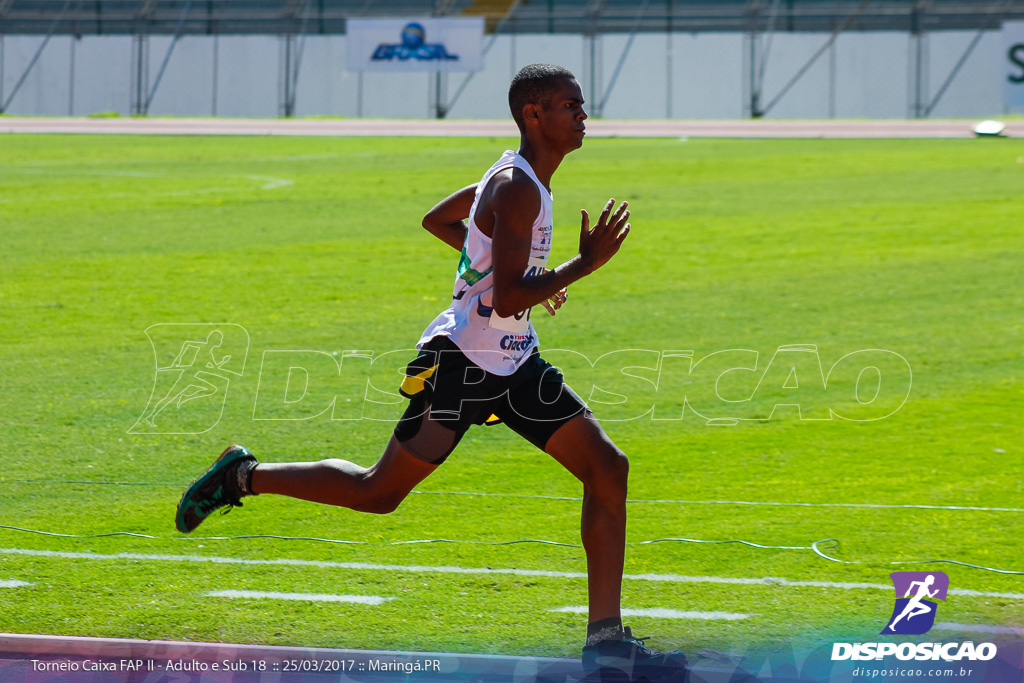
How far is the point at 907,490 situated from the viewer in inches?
271

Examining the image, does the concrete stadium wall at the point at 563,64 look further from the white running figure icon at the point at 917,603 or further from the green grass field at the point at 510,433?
the white running figure icon at the point at 917,603

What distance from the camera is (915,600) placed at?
16.3 ft

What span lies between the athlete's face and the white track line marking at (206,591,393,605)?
205 centimetres

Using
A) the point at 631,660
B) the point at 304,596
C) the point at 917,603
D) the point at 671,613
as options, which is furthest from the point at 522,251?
the point at 917,603

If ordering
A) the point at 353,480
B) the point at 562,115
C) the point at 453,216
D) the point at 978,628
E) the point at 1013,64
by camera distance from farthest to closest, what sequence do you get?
the point at 1013,64 → the point at 453,216 → the point at 978,628 → the point at 353,480 → the point at 562,115

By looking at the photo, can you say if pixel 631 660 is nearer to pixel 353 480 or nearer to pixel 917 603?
pixel 353 480

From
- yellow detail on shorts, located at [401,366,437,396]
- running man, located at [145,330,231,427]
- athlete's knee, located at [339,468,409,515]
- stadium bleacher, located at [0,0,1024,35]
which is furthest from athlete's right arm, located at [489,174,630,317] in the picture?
stadium bleacher, located at [0,0,1024,35]

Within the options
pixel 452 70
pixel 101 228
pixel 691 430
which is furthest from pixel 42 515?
pixel 452 70

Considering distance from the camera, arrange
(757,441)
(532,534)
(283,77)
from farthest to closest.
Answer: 1. (283,77)
2. (757,441)
3. (532,534)

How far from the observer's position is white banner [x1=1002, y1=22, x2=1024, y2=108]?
33.0 m

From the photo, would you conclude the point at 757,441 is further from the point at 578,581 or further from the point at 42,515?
the point at 42,515

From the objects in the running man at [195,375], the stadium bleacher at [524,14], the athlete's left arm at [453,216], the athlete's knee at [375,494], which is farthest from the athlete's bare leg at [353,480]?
the stadium bleacher at [524,14]

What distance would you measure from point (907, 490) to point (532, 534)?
7.35 feet

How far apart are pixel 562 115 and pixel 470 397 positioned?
3.41 ft
